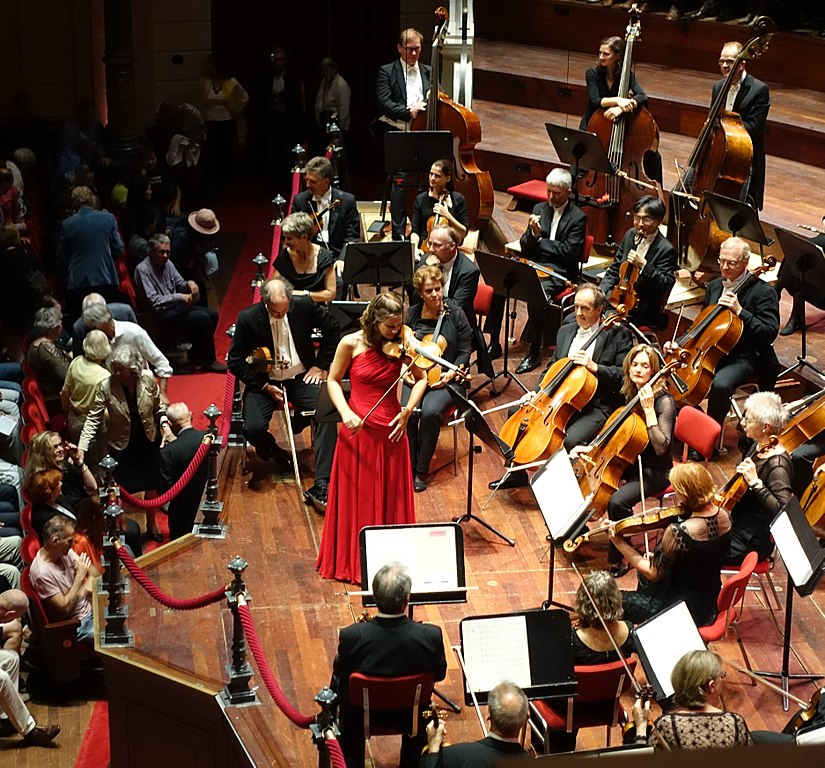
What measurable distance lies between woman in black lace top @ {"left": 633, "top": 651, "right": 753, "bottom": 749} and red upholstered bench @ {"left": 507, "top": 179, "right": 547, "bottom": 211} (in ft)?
19.2

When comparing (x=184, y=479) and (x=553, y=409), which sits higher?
(x=553, y=409)

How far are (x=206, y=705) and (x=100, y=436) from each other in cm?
229

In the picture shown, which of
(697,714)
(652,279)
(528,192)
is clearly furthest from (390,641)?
(528,192)

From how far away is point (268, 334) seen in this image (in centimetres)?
598

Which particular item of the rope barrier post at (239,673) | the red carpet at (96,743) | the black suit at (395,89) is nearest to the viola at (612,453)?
the rope barrier post at (239,673)

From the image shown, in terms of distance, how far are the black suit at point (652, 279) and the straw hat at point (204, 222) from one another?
3326 mm

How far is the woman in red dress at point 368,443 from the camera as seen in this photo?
197 inches

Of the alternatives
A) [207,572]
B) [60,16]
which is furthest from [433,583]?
[60,16]

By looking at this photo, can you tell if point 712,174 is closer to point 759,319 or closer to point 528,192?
point 759,319

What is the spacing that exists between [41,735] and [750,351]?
397 cm

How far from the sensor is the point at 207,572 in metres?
5.50

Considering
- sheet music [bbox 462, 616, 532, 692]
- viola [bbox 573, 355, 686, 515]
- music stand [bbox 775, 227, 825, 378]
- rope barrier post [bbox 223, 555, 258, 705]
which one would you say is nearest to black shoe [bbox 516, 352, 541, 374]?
music stand [bbox 775, 227, 825, 378]

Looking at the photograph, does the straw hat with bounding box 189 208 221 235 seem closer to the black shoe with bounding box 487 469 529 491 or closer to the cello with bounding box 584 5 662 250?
the cello with bounding box 584 5 662 250

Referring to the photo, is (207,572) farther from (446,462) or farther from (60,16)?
(60,16)
